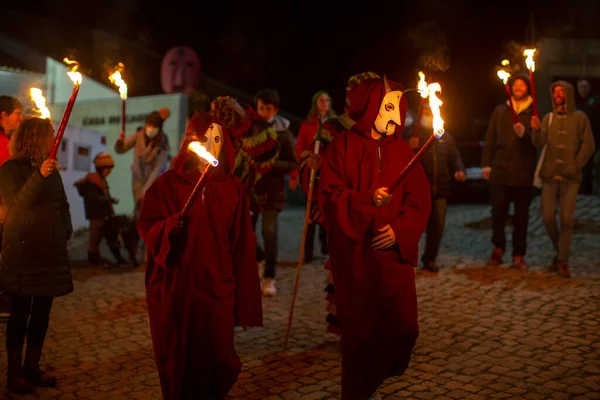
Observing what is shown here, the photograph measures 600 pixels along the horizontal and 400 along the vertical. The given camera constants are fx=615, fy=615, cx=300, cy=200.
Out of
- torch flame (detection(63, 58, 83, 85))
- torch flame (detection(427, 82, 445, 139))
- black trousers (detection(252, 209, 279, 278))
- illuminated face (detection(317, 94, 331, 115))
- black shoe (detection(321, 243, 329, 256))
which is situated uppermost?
illuminated face (detection(317, 94, 331, 115))

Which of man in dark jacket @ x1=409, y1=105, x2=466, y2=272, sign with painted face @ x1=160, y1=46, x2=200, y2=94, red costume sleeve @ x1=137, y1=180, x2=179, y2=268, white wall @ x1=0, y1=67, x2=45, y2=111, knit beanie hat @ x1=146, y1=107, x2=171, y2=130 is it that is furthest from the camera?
sign with painted face @ x1=160, y1=46, x2=200, y2=94

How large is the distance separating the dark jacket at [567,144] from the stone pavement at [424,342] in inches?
53.9

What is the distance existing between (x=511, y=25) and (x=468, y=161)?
14.6ft

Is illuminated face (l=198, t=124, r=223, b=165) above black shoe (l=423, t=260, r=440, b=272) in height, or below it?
above

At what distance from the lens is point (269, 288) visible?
7.34 metres

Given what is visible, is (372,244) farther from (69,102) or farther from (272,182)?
(272,182)

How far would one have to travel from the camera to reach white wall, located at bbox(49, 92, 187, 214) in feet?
53.0

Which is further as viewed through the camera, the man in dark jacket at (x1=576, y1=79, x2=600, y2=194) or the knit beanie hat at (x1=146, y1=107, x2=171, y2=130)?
the man in dark jacket at (x1=576, y1=79, x2=600, y2=194)

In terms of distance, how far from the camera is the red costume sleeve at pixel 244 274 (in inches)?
152

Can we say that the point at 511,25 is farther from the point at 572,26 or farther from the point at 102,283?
the point at 102,283

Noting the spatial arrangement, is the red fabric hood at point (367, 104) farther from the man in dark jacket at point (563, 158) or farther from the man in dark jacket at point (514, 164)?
the man in dark jacket at point (514, 164)

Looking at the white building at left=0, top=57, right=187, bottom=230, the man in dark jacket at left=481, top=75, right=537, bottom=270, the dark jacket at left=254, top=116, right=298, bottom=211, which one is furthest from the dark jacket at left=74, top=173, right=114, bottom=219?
the man in dark jacket at left=481, top=75, right=537, bottom=270

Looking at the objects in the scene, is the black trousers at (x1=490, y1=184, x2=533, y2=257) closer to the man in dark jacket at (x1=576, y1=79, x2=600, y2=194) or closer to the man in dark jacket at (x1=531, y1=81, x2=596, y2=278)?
the man in dark jacket at (x1=531, y1=81, x2=596, y2=278)

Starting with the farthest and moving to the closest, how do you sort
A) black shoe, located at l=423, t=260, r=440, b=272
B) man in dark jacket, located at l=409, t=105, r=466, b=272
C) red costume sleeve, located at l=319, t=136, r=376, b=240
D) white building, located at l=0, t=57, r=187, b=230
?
white building, located at l=0, t=57, r=187, b=230 < black shoe, located at l=423, t=260, r=440, b=272 < man in dark jacket, located at l=409, t=105, r=466, b=272 < red costume sleeve, located at l=319, t=136, r=376, b=240
